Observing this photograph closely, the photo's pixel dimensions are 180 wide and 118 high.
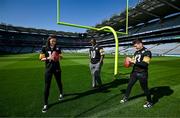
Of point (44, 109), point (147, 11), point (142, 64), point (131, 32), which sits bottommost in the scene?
point (44, 109)

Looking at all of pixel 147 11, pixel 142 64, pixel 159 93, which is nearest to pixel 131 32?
pixel 147 11

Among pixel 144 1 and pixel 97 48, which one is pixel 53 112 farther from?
pixel 144 1

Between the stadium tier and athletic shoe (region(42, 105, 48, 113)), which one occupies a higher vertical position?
the stadium tier

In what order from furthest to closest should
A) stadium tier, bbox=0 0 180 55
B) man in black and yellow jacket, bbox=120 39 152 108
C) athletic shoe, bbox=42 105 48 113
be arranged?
stadium tier, bbox=0 0 180 55 < man in black and yellow jacket, bbox=120 39 152 108 < athletic shoe, bbox=42 105 48 113

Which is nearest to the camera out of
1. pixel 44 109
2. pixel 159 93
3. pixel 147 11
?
pixel 44 109

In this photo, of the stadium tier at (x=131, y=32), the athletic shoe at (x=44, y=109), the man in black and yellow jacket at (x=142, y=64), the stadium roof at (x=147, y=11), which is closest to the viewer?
the athletic shoe at (x=44, y=109)

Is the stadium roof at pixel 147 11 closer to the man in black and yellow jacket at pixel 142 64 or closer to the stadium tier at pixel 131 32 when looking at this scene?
the stadium tier at pixel 131 32

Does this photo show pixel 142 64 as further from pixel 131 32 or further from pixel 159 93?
pixel 131 32

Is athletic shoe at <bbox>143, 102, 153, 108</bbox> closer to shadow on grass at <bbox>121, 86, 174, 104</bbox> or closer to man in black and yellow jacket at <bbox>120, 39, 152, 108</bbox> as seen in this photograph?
man in black and yellow jacket at <bbox>120, 39, 152, 108</bbox>

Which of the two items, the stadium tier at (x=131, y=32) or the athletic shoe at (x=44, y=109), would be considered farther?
the stadium tier at (x=131, y=32)

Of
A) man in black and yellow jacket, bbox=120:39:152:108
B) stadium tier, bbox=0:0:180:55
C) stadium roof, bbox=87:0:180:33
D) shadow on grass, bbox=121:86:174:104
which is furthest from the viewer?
stadium tier, bbox=0:0:180:55

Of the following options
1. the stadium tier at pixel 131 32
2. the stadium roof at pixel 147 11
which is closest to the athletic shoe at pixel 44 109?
the stadium tier at pixel 131 32

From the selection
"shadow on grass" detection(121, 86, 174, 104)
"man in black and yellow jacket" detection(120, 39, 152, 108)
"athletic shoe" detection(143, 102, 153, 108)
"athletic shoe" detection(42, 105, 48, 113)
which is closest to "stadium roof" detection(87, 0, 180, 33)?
"shadow on grass" detection(121, 86, 174, 104)

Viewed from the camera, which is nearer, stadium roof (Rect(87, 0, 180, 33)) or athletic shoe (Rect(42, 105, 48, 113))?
athletic shoe (Rect(42, 105, 48, 113))
